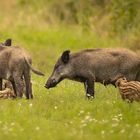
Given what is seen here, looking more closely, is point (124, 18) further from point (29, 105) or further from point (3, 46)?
point (29, 105)

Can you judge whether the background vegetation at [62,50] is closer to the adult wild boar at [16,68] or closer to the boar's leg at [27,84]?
the boar's leg at [27,84]

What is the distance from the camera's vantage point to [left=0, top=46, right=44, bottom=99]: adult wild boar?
1559cm

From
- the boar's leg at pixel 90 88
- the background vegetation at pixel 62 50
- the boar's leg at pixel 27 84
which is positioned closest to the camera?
the background vegetation at pixel 62 50

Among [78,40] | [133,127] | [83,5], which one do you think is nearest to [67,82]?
[133,127]

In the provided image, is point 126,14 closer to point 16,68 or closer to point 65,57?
point 65,57

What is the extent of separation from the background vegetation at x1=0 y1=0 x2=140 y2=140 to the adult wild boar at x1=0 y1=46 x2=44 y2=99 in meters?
0.55

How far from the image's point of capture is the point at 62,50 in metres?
Answer: 26.5

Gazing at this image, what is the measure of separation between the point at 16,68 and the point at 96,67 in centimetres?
202

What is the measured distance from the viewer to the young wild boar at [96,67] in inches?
643

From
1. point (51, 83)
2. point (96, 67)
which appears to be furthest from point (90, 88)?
point (51, 83)

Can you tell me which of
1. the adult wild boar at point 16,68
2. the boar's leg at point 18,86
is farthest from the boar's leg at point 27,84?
the boar's leg at point 18,86

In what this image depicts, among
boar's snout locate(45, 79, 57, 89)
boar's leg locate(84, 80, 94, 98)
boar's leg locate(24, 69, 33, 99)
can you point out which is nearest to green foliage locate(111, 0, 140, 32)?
boar's snout locate(45, 79, 57, 89)

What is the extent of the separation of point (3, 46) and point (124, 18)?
37.1 feet

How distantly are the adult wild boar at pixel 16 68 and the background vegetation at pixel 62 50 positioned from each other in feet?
1.79
